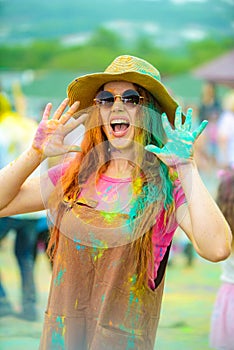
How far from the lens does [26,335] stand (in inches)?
204

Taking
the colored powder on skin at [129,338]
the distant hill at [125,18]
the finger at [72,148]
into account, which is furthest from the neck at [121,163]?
the distant hill at [125,18]

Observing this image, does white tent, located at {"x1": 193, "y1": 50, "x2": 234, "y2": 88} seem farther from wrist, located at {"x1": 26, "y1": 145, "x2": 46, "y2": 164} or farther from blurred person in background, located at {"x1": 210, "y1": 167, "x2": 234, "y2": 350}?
wrist, located at {"x1": 26, "y1": 145, "x2": 46, "y2": 164}

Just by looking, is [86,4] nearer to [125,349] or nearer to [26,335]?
[26,335]

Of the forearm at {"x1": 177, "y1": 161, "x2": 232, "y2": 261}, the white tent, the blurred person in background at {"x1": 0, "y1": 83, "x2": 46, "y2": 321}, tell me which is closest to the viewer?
the forearm at {"x1": 177, "y1": 161, "x2": 232, "y2": 261}

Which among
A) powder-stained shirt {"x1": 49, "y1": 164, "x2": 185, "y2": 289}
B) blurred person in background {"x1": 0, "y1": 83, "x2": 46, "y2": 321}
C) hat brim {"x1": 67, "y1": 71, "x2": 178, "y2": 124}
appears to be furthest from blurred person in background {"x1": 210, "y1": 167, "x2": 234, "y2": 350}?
powder-stained shirt {"x1": 49, "y1": 164, "x2": 185, "y2": 289}

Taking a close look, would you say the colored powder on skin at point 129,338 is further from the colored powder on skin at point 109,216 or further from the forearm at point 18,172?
the forearm at point 18,172

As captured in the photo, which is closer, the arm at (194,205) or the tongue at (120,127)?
the arm at (194,205)

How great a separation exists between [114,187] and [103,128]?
0.21 metres

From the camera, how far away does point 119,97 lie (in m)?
2.90

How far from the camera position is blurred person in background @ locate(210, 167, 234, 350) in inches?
195

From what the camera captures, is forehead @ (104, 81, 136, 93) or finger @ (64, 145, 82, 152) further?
forehead @ (104, 81, 136, 93)

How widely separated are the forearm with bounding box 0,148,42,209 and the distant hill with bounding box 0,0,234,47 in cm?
3055

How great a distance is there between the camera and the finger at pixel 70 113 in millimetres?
2859

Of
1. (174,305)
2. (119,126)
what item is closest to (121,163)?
(119,126)
